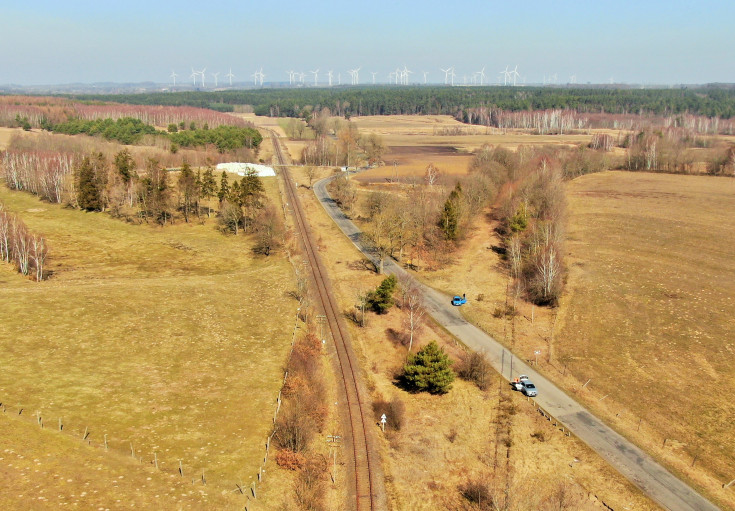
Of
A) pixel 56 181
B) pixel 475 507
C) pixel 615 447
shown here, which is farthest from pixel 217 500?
pixel 56 181

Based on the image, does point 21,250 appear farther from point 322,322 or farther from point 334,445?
point 334,445

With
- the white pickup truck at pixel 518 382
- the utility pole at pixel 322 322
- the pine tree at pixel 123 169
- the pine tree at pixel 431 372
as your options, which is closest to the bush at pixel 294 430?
the pine tree at pixel 431 372

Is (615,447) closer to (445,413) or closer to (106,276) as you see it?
(445,413)

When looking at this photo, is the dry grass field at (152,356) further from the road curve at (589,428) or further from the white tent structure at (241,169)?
the white tent structure at (241,169)

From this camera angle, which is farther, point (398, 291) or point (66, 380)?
point (398, 291)

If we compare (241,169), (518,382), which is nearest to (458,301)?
(518,382)

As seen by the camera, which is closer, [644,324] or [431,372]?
[431,372]

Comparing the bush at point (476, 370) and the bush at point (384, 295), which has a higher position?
the bush at point (384, 295)
